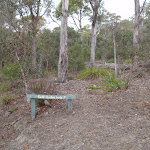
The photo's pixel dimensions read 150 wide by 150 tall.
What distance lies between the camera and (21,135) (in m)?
3.62

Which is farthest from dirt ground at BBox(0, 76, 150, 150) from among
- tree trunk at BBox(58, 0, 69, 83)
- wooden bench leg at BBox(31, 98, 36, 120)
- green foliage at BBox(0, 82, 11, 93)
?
tree trunk at BBox(58, 0, 69, 83)

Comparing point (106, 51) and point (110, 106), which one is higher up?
point (106, 51)

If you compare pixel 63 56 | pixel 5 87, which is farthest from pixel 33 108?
pixel 63 56

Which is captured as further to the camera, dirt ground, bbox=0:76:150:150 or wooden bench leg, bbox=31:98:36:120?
wooden bench leg, bbox=31:98:36:120

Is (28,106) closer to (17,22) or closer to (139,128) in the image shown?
(17,22)

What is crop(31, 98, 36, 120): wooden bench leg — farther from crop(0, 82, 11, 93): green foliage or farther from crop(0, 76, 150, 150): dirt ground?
crop(0, 82, 11, 93): green foliage

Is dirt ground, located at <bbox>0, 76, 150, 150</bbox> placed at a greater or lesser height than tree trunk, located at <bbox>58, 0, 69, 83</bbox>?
lesser

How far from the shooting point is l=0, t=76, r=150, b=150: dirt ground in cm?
288

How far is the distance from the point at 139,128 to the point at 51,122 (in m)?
1.89

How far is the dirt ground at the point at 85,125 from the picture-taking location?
288 centimetres

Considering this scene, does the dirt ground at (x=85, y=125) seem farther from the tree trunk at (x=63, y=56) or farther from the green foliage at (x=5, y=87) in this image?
the tree trunk at (x=63, y=56)

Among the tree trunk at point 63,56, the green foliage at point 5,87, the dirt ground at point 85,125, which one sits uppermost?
the tree trunk at point 63,56

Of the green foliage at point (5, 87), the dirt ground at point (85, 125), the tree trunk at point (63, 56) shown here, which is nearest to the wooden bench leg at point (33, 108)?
the dirt ground at point (85, 125)

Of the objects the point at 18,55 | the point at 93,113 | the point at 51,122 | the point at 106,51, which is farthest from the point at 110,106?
the point at 106,51
